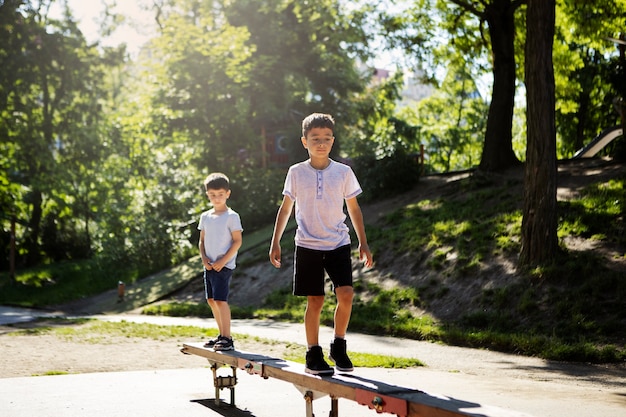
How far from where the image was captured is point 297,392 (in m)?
8.48

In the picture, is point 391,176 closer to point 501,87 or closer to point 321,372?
point 501,87

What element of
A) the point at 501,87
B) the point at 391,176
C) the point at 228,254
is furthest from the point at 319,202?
the point at 391,176

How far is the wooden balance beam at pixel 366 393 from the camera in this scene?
4980 mm

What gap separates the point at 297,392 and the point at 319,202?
8.42 ft

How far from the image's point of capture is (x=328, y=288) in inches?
784

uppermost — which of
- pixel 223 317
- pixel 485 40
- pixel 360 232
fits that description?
pixel 485 40

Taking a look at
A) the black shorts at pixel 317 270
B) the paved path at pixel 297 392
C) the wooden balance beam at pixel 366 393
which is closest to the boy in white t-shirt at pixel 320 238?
the black shorts at pixel 317 270

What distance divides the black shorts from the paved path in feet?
4.21

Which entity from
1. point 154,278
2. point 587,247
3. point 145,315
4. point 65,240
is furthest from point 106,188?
point 587,247

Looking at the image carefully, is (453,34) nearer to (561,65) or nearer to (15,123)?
(561,65)

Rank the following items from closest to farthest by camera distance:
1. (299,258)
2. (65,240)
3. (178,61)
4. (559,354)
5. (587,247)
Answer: (299,258)
(559,354)
(587,247)
(178,61)
(65,240)

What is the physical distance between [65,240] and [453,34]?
19.6 meters

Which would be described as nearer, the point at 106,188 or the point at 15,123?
the point at 15,123

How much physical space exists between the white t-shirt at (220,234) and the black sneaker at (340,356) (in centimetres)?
248
